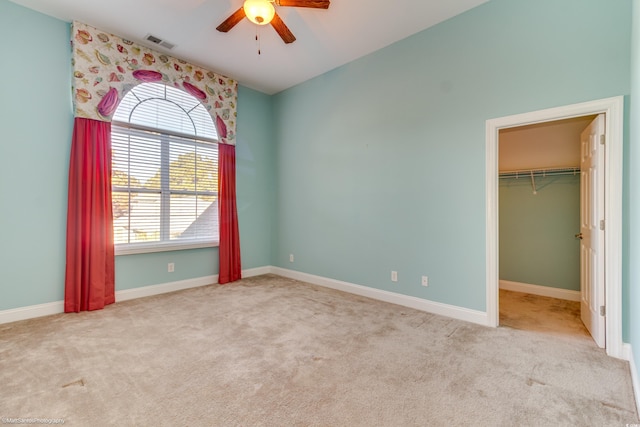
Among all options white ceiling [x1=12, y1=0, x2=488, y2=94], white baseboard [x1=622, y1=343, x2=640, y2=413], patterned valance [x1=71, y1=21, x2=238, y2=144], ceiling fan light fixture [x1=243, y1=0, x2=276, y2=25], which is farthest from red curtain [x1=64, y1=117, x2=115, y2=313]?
white baseboard [x1=622, y1=343, x2=640, y2=413]

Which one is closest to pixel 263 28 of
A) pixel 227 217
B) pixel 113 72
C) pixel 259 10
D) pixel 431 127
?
pixel 259 10

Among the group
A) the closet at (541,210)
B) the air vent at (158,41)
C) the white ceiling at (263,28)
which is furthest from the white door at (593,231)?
the air vent at (158,41)

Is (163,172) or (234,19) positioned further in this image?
(163,172)

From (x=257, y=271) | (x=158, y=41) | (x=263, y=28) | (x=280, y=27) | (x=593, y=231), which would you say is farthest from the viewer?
(x=257, y=271)

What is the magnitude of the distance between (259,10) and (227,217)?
2.93 metres

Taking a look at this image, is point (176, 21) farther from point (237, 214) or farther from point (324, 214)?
point (324, 214)

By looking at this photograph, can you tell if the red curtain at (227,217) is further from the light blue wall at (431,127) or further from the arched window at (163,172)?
the light blue wall at (431,127)

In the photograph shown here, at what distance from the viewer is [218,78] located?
4.41 meters

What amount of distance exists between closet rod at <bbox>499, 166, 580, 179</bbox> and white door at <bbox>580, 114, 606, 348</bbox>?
33.9 inches

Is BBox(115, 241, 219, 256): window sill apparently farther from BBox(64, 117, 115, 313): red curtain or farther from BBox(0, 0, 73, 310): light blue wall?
BBox(0, 0, 73, 310): light blue wall

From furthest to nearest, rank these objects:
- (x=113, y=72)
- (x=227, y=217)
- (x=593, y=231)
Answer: (x=227, y=217)
(x=113, y=72)
(x=593, y=231)

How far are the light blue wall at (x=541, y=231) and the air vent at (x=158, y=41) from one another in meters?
4.91

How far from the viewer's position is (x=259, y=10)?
2.33m

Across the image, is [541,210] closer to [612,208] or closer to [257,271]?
[612,208]
